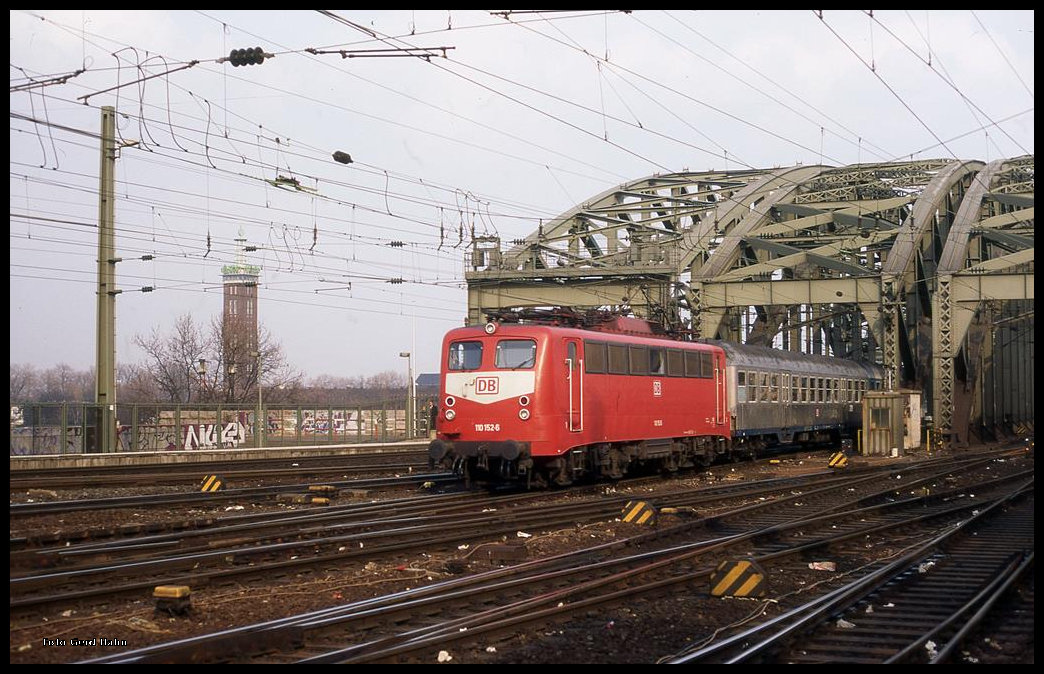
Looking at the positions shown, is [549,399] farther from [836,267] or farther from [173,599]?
[836,267]

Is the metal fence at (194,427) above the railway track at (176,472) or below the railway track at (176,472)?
above

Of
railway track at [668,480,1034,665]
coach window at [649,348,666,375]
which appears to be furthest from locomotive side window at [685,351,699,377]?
railway track at [668,480,1034,665]

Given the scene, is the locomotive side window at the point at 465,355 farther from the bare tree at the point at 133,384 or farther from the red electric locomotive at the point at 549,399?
the bare tree at the point at 133,384

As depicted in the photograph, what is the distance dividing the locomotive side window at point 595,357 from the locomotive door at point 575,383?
298 millimetres

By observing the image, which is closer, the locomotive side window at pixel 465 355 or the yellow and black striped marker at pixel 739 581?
the yellow and black striped marker at pixel 739 581

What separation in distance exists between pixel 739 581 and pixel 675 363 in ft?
46.3

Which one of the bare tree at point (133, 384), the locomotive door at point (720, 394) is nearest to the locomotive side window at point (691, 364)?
the locomotive door at point (720, 394)

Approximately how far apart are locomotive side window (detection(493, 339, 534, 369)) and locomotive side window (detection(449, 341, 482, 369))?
0.43 metres

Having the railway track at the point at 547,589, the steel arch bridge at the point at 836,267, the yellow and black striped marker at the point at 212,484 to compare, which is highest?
the steel arch bridge at the point at 836,267

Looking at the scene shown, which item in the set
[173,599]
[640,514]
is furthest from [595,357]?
[173,599]

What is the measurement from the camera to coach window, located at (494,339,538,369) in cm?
2012

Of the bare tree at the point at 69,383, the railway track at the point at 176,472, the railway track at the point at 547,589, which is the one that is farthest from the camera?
the bare tree at the point at 69,383

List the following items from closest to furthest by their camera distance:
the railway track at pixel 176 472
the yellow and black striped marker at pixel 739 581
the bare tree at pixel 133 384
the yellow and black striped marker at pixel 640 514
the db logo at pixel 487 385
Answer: the yellow and black striped marker at pixel 739 581 < the yellow and black striped marker at pixel 640 514 < the db logo at pixel 487 385 < the railway track at pixel 176 472 < the bare tree at pixel 133 384

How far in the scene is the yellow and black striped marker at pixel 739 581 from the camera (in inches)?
439
